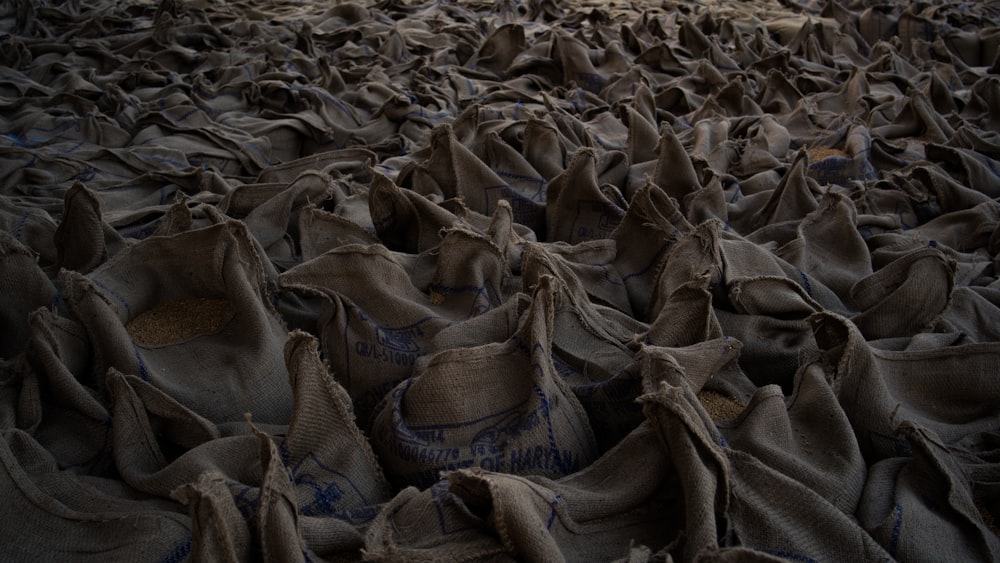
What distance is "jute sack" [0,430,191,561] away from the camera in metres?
1.03

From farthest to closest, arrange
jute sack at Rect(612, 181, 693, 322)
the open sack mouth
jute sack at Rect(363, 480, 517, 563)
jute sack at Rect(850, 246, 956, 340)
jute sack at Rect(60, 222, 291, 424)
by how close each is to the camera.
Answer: jute sack at Rect(612, 181, 693, 322), jute sack at Rect(850, 246, 956, 340), jute sack at Rect(60, 222, 291, 424), the open sack mouth, jute sack at Rect(363, 480, 517, 563)

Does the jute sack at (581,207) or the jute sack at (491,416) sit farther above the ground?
the jute sack at (491,416)

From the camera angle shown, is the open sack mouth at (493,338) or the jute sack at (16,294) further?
the jute sack at (16,294)

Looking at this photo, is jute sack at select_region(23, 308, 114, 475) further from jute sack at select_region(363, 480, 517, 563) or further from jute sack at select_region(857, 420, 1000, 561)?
jute sack at select_region(857, 420, 1000, 561)

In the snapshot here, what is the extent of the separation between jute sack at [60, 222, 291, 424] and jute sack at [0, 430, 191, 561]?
0.76ft

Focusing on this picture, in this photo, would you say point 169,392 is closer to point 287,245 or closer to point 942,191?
point 287,245

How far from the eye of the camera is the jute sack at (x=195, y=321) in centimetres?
138

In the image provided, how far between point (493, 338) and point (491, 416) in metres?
0.22

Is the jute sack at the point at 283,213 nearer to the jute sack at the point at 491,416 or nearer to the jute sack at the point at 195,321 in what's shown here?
the jute sack at the point at 195,321

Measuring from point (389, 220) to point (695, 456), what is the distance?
3.59 ft

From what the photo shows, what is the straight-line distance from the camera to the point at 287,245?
1.93 meters

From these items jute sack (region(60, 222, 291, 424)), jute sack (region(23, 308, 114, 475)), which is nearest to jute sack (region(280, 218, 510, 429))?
jute sack (region(60, 222, 291, 424))

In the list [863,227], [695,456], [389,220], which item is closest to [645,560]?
[695,456]

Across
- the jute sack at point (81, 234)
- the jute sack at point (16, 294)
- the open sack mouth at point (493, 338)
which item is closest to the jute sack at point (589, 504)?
the open sack mouth at point (493, 338)
